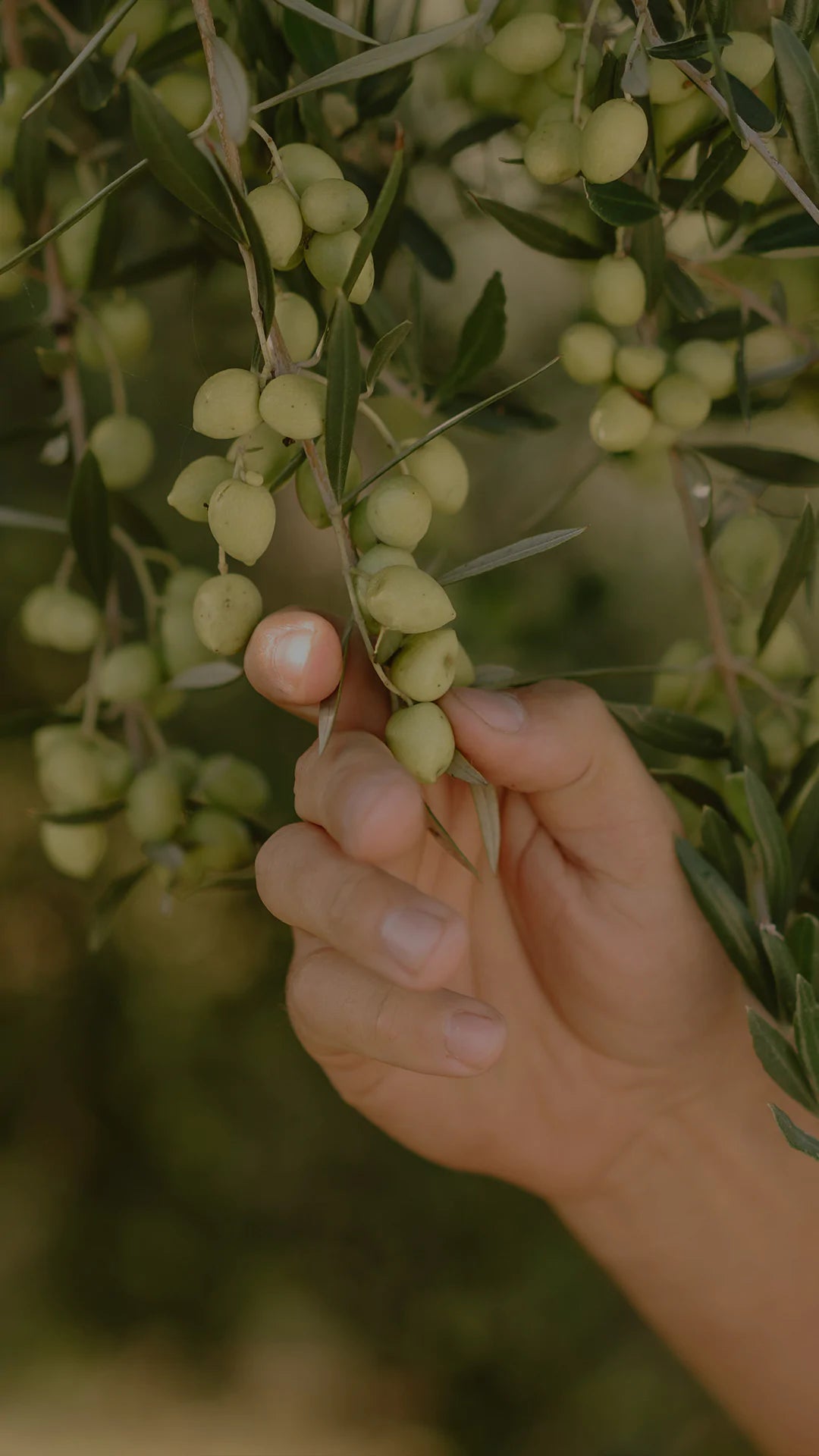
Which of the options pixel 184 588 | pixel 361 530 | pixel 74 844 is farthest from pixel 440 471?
pixel 74 844

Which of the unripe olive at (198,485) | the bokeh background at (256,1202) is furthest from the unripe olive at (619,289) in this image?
the bokeh background at (256,1202)

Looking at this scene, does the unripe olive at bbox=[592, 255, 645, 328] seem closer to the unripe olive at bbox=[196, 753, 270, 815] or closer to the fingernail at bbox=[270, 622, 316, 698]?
the fingernail at bbox=[270, 622, 316, 698]

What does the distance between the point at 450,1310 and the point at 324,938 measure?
1.50 metres

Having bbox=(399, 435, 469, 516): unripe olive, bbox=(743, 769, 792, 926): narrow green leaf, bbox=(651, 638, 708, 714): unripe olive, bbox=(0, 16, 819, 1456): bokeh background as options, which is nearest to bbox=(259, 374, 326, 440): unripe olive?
bbox=(399, 435, 469, 516): unripe olive

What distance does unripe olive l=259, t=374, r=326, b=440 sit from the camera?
0.44 meters

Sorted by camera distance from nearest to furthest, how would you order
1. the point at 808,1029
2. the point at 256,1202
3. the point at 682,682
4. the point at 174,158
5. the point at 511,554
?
1. the point at 174,158
2. the point at 511,554
3. the point at 808,1029
4. the point at 682,682
5. the point at 256,1202

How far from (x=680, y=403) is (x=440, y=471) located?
19cm

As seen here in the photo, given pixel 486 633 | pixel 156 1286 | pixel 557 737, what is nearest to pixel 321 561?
pixel 486 633

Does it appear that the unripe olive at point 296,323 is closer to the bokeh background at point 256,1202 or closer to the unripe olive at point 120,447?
the unripe olive at point 120,447

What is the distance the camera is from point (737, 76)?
1.84 ft

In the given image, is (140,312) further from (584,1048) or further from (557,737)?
(584,1048)

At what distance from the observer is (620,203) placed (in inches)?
22.5

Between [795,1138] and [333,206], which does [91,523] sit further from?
[795,1138]

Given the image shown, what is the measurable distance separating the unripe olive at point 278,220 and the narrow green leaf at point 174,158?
0.07ft
